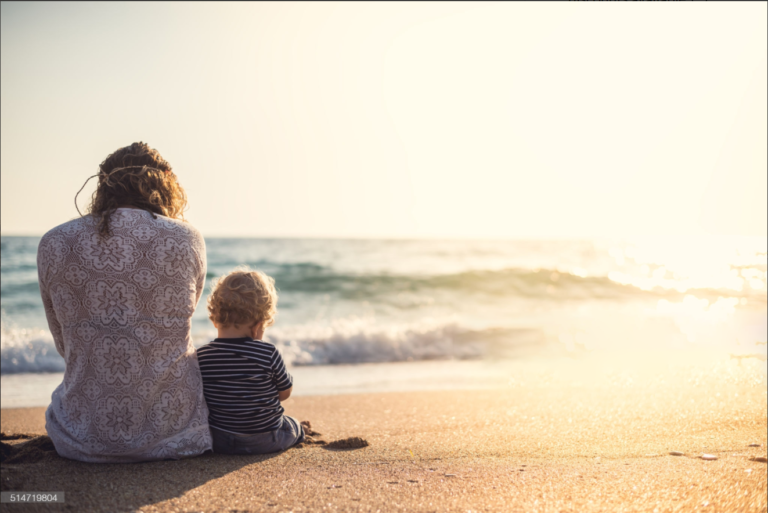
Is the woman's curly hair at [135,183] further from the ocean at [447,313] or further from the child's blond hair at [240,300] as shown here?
the ocean at [447,313]

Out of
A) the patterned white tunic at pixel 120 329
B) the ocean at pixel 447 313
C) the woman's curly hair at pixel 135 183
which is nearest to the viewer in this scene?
the patterned white tunic at pixel 120 329

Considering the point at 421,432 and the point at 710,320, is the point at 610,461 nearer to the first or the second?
the point at 421,432

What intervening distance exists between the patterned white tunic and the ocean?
3316 millimetres

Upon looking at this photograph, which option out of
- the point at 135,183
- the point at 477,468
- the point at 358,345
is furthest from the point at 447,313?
the point at 135,183

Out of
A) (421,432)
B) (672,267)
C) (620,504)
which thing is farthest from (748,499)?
(672,267)

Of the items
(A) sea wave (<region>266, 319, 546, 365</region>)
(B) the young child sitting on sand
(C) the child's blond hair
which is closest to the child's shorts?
(B) the young child sitting on sand

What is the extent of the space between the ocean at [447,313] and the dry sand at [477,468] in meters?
2.06

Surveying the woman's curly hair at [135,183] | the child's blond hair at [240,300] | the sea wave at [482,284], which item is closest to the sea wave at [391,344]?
the child's blond hair at [240,300]

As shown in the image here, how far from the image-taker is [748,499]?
Result: 2.22 meters

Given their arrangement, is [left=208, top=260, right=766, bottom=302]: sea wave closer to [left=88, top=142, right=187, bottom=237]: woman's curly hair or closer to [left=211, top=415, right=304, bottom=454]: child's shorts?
[left=211, top=415, right=304, bottom=454]: child's shorts

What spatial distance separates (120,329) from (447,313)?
11.5 metres

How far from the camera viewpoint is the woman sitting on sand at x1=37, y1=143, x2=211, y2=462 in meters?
2.42

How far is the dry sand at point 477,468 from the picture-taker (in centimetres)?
215

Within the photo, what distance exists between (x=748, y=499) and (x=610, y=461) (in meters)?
0.67
